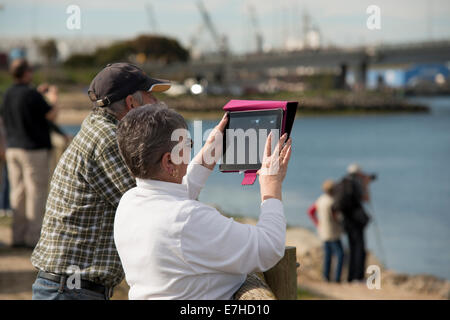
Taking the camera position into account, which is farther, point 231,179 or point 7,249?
point 231,179

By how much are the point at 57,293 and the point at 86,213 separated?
1.15 ft

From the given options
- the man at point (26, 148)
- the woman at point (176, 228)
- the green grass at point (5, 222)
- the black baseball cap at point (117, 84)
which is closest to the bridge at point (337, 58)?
the green grass at point (5, 222)

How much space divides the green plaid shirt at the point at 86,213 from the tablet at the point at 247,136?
1.66 ft

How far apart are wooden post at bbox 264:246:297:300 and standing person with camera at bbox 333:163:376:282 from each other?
19.7 ft

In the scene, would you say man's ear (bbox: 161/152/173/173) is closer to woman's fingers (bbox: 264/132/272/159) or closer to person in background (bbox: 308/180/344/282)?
woman's fingers (bbox: 264/132/272/159)

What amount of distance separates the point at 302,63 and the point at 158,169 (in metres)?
58.2

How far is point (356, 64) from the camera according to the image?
59.9 meters

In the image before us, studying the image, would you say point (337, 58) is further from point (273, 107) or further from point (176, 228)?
point (176, 228)

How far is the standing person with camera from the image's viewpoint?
8.07 m

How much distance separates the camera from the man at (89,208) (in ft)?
7.90

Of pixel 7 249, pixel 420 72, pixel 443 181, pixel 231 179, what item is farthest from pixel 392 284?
pixel 420 72

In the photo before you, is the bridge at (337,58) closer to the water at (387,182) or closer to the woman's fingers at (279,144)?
the water at (387,182)

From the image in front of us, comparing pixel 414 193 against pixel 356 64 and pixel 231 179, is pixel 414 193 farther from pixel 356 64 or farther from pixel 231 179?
pixel 356 64

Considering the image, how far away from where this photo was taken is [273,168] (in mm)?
1964
